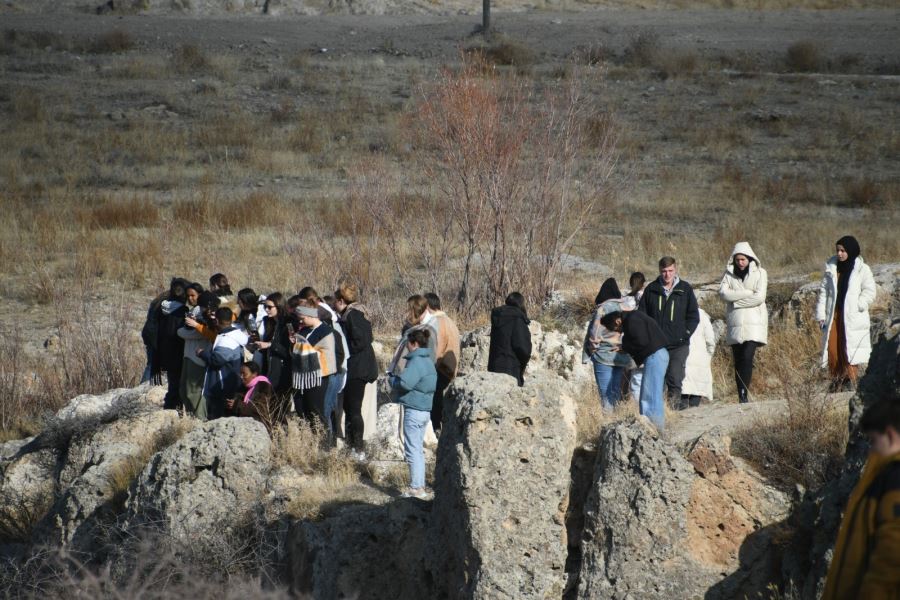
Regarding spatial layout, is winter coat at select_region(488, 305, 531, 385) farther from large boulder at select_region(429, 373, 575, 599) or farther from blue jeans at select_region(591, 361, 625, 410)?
large boulder at select_region(429, 373, 575, 599)

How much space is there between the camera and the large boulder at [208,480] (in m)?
8.50

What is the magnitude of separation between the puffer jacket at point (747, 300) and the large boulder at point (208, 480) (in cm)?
455

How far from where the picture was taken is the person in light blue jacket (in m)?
8.50

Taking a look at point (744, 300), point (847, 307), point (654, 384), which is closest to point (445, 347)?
point (654, 384)

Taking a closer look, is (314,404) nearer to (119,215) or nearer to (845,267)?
(845,267)

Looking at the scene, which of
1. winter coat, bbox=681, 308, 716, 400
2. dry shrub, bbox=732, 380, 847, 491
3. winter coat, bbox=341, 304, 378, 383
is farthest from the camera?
winter coat, bbox=681, 308, 716, 400

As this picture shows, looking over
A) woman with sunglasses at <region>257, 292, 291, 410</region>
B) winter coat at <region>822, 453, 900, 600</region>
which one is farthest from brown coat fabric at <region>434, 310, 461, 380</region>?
winter coat at <region>822, 453, 900, 600</region>

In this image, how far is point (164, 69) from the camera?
38.8 meters

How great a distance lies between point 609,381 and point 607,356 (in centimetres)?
22

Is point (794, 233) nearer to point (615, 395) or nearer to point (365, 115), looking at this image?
point (615, 395)

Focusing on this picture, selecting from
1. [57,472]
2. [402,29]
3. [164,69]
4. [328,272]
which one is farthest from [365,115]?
[57,472]

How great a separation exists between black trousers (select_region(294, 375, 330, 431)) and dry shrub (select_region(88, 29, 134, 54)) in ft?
115

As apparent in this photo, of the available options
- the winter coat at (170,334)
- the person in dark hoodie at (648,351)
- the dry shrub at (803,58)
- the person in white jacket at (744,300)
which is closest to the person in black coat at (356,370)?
the winter coat at (170,334)

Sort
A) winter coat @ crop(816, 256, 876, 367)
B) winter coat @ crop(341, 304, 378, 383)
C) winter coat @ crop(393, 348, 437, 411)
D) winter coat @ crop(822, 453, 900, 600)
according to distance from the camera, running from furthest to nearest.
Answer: winter coat @ crop(816, 256, 876, 367) < winter coat @ crop(341, 304, 378, 383) < winter coat @ crop(393, 348, 437, 411) < winter coat @ crop(822, 453, 900, 600)
